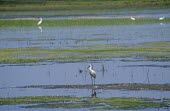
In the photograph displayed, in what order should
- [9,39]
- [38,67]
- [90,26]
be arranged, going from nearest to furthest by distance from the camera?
[38,67]
[9,39]
[90,26]

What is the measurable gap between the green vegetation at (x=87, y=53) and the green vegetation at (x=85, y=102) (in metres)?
9.57

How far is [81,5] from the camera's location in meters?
93.9

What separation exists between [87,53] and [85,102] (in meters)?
13.4

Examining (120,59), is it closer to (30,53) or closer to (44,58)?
(44,58)

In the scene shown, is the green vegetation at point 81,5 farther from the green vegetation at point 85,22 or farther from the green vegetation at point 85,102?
the green vegetation at point 85,102

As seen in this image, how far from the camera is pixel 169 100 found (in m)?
19.9

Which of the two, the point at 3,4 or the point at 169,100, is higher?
the point at 3,4

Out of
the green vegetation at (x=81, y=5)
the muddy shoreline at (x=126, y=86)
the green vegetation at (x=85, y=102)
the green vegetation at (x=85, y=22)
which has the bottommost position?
the green vegetation at (x=85, y=102)

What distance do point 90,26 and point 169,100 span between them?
1443 inches

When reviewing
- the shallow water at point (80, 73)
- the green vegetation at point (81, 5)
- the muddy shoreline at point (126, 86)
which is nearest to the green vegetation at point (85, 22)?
the shallow water at point (80, 73)

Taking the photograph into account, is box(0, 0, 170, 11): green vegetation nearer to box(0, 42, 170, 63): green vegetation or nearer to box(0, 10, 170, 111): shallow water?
box(0, 10, 170, 111): shallow water

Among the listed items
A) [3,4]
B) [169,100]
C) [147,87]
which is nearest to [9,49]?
[147,87]

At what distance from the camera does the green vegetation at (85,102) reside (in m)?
19.4

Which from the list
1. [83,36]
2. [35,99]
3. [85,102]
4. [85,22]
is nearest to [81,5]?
[85,22]
